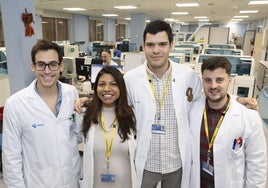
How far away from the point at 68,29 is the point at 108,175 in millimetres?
11541

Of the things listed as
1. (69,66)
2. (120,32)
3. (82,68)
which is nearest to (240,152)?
(82,68)

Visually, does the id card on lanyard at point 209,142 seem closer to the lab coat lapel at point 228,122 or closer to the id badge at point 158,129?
the lab coat lapel at point 228,122

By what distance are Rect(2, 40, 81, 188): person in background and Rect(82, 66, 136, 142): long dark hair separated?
0.11 m

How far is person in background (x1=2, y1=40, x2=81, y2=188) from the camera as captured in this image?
1331 millimetres

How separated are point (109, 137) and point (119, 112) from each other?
17cm

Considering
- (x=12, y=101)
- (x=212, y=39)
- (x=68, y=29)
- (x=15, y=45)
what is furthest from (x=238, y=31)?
(x=12, y=101)

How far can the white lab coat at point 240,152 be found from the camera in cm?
145

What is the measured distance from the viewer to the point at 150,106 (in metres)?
1.61

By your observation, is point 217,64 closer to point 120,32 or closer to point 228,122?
point 228,122

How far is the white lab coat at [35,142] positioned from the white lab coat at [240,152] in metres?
0.93

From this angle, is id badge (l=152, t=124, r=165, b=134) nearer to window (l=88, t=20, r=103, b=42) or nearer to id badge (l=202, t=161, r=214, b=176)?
id badge (l=202, t=161, r=214, b=176)

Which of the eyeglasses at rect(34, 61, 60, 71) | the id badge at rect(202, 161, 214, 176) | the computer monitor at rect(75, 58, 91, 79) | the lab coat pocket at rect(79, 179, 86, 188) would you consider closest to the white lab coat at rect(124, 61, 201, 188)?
the id badge at rect(202, 161, 214, 176)

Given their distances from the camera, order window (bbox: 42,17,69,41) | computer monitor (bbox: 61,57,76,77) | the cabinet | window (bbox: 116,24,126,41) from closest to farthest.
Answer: computer monitor (bbox: 61,57,76,77) < the cabinet < window (bbox: 42,17,69,41) < window (bbox: 116,24,126,41)

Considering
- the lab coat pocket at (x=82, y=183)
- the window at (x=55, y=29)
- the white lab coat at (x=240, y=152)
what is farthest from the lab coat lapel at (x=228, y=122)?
the window at (x=55, y=29)
